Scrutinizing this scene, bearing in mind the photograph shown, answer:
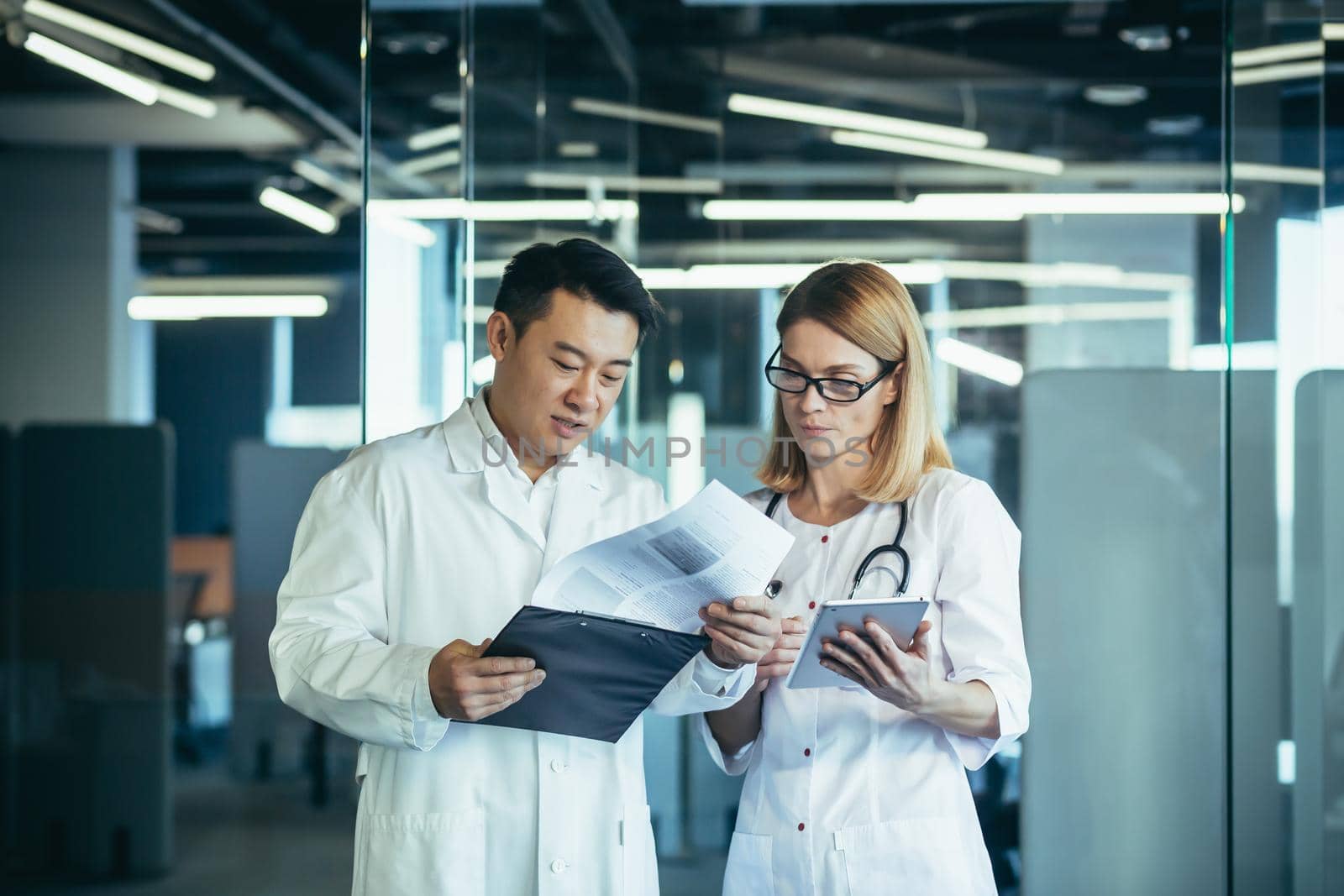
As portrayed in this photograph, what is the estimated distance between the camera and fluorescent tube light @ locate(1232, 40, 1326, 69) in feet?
9.29

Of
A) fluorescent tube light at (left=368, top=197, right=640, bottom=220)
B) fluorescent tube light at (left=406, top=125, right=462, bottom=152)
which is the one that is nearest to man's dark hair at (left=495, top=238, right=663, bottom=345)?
fluorescent tube light at (left=368, top=197, right=640, bottom=220)

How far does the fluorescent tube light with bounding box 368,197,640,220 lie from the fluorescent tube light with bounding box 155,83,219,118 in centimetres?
90

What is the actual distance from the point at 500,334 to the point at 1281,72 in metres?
2.24

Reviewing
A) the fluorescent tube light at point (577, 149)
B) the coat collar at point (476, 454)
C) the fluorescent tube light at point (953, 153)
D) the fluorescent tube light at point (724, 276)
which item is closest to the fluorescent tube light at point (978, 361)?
the fluorescent tube light at point (724, 276)

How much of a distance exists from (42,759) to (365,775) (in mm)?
2597

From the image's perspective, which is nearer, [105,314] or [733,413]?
[105,314]

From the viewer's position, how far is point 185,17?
378cm

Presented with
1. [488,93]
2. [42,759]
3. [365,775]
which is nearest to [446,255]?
[488,93]

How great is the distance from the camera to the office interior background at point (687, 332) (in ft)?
9.58

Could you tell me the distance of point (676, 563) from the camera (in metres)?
1.44

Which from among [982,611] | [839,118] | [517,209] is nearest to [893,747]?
[982,611]

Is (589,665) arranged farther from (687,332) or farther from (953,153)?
(953,153)

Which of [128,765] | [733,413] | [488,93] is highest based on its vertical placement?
[488,93]

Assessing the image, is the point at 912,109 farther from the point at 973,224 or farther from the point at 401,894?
the point at 401,894
